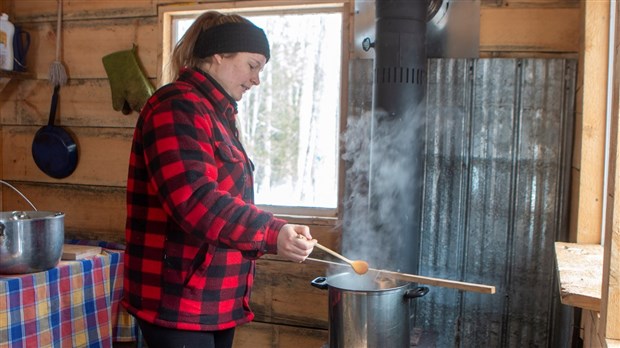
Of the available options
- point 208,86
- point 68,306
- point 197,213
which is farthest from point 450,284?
point 68,306

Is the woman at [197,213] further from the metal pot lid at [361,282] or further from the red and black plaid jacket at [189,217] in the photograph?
the metal pot lid at [361,282]

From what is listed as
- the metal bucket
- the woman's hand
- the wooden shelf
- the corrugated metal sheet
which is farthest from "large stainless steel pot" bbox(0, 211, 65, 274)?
the wooden shelf

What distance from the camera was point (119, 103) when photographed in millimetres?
2719

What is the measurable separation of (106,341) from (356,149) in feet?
4.24

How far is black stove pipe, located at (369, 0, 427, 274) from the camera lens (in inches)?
78.1

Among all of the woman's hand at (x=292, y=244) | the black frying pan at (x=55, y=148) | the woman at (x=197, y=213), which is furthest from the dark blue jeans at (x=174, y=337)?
the black frying pan at (x=55, y=148)

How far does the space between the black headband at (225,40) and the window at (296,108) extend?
1.03m

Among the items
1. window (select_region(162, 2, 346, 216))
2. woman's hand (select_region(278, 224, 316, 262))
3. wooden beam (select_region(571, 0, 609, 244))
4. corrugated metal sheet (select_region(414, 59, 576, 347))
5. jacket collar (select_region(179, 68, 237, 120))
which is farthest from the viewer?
window (select_region(162, 2, 346, 216))

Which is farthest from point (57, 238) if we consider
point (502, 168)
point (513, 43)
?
point (513, 43)

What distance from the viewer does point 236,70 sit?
5.00 feet

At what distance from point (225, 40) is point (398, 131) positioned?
0.77 m

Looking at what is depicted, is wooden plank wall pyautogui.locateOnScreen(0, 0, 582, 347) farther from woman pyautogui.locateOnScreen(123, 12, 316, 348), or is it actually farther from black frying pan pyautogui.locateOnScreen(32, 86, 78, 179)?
woman pyautogui.locateOnScreen(123, 12, 316, 348)

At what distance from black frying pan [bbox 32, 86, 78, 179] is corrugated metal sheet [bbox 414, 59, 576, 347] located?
1.72 meters

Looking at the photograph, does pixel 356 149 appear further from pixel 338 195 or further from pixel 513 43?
pixel 513 43
